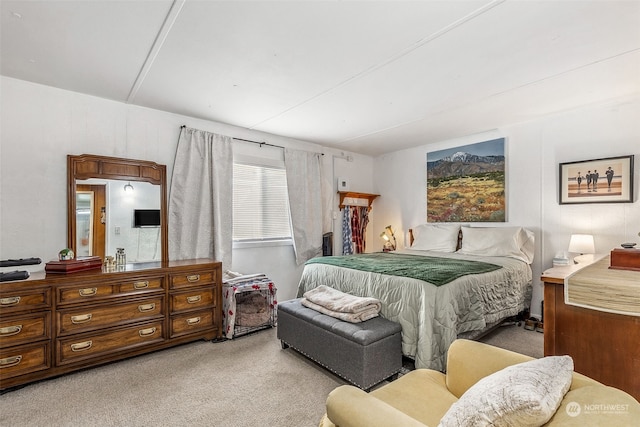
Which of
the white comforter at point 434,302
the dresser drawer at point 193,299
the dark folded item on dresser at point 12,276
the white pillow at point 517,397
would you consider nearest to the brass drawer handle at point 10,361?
the dark folded item on dresser at point 12,276

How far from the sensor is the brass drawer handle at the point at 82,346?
2.45 meters

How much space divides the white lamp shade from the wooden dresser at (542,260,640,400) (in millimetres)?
2043

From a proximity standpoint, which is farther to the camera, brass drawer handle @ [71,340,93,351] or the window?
the window

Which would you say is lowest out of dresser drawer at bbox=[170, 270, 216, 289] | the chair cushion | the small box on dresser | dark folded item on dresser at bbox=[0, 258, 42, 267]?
the chair cushion

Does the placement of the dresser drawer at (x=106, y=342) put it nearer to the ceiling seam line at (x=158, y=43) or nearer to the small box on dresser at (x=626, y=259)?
the ceiling seam line at (x=158, y=43)

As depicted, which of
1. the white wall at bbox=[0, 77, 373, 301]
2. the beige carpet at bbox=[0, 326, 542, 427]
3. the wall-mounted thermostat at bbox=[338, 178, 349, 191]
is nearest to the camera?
the beige carpet at bbox=[0, 326, 542, 427]

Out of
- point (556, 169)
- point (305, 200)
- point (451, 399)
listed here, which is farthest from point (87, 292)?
point (556, 169)

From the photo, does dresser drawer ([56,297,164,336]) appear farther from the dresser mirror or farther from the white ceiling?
the white ceiling

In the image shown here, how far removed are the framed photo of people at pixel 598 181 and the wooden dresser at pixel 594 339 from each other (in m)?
2.37

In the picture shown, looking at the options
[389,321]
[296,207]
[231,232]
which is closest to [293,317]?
[389,321]

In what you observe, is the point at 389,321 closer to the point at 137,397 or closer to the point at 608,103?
the point at 137,397

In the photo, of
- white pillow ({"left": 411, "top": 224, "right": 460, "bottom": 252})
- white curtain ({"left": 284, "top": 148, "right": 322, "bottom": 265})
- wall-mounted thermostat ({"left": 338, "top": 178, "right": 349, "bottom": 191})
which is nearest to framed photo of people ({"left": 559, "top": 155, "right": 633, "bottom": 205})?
white pillow ({"left": 411, "top": 224, "right": 460, "bottom": 252})

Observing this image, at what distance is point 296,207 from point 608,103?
12.6ft

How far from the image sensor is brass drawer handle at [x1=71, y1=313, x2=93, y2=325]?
246cm
